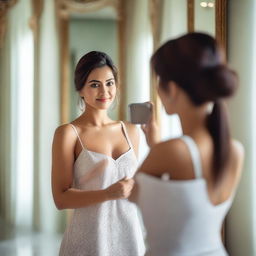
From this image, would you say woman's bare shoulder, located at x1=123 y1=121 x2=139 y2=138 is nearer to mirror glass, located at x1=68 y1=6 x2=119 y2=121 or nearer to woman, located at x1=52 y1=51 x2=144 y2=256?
woman, located at x1=52 y1=51 x2=144 y2=256

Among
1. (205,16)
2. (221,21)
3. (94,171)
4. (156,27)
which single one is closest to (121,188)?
(94,171)

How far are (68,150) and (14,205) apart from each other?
3.54 meters

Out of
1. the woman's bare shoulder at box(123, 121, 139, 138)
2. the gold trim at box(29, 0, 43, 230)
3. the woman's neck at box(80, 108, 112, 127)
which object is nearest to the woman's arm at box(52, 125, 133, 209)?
the woman's neck at box(80, 108, 112, 127)

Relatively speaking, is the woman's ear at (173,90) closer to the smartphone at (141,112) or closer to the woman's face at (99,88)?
the smartphone at (141,112)

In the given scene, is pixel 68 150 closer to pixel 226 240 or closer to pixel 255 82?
pixel 255 82

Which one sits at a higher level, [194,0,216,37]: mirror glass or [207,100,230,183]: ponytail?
[194,0,216,37]: mirror glass

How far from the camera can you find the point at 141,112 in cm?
139

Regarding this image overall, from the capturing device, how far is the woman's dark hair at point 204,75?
1.03 meters

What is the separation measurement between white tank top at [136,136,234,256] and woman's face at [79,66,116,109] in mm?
579

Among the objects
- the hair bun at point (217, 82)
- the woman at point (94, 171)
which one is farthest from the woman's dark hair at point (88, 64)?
the hair bun at point (217, 82)

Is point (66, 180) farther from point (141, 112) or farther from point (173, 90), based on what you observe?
point (173, 90)

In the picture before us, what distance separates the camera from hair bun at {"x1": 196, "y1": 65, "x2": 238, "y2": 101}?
102 cm

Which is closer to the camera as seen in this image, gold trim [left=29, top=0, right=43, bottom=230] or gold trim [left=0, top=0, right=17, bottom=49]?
gold trim [left=29, top=0, right=43, bottom=230]

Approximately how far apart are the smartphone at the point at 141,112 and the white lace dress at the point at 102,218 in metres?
0.24
